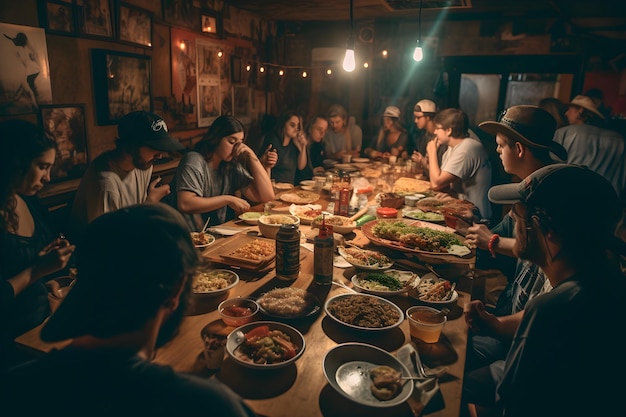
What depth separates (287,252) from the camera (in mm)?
2234

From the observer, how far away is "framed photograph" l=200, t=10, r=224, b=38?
6.10m

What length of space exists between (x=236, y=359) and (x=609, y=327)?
133cm

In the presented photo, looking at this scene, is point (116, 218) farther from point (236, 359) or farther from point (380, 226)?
point (380, 226)

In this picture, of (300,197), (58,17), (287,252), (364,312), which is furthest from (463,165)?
Result: (58,17)

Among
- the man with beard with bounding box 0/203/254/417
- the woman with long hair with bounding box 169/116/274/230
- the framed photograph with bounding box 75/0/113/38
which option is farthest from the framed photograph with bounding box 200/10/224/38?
the man with beard with bounding box 0/203/254/417

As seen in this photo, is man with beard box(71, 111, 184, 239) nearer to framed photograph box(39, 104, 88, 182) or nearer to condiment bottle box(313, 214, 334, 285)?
framed photograph box(39, 104, 88, 182)

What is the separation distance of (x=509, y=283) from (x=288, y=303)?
70.0 inches

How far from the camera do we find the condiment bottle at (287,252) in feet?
7.17

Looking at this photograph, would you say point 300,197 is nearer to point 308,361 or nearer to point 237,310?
point 237,310

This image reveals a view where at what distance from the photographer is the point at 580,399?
151 centimetres

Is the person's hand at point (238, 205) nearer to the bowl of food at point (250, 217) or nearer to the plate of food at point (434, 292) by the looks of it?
the bowl of food at point (250, 217)

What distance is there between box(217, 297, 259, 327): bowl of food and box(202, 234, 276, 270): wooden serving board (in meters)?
0.38

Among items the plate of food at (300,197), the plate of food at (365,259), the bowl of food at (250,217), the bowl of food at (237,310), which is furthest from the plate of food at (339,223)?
the bowl of food at (237,310)

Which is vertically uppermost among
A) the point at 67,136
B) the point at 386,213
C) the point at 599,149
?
the point at 67,136
